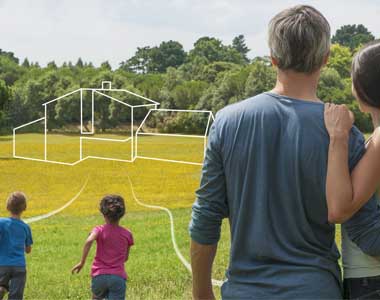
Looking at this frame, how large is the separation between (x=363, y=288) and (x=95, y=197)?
7601mm

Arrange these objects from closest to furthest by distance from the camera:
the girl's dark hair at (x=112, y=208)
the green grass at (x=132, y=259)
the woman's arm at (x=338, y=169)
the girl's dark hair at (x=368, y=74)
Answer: the woman's arm at (x=338, y=169) → the girl's dark hair at (x=368, y=74) → the girl's dark hair at (x=112, y=208) → the green grass at (x=132, y=259)

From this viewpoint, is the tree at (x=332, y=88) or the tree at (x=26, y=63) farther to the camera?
the tree at (x=26, y=63)

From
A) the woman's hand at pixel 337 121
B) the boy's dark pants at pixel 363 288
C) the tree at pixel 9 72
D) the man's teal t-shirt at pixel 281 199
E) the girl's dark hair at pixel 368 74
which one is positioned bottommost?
the boy's dark pants at pixel 363 288

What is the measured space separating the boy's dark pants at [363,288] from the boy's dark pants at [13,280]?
2728 millimetres

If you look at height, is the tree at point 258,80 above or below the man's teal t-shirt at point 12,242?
above

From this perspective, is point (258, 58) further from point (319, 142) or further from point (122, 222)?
point (319, 142)

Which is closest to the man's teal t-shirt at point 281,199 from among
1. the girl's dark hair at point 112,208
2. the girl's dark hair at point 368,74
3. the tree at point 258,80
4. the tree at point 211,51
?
the girl's dark hair at point 368,74

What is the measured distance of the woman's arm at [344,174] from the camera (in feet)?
4.53

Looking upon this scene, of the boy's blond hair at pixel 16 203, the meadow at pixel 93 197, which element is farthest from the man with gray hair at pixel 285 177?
the meadow at pixel 93 197

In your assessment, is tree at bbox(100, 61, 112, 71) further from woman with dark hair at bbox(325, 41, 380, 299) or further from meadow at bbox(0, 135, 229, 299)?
woman with dark hair at bbox(325, 41, 380, 299)

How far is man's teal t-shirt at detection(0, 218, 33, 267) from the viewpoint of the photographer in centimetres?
384

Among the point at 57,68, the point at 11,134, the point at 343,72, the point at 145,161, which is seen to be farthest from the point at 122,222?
the point at 343,72

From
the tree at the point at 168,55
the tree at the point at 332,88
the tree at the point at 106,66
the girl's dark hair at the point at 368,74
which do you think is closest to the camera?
the girl's dark hair at the point at 368,74

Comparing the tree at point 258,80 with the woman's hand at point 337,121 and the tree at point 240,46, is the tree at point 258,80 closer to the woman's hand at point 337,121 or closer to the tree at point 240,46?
the tree at point 240,46
